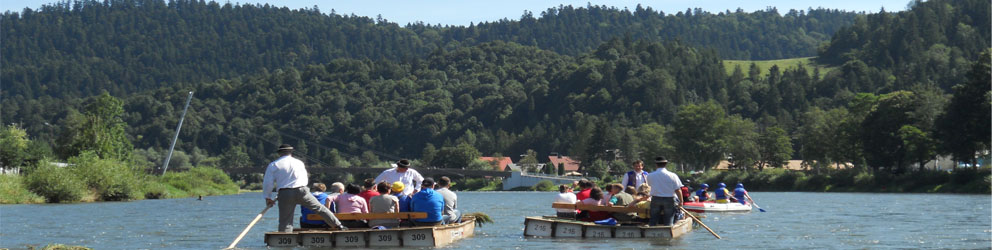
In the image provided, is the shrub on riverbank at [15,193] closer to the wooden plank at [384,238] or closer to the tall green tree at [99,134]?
the tall green tree at [99,134]

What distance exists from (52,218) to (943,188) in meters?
66.2

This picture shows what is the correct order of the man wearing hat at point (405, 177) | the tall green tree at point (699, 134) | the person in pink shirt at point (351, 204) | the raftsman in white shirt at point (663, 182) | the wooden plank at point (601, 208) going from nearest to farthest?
the person in pink shirt at point (351, 204)
the raftsman in white shirt at point (663, 182)
the man wearing hat at point (405, 177)
the wooden plank at point (601, 208)
the tall green tree at point (699, 134)

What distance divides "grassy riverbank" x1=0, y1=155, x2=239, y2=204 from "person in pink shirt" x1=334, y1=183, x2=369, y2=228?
44241mm

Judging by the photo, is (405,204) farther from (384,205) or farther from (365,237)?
(365,237)

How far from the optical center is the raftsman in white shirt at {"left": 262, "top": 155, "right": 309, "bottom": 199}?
88.0 ft

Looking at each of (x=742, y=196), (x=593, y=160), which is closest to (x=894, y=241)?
(x=742, y=196)

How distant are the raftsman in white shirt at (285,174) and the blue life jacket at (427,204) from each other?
361cm

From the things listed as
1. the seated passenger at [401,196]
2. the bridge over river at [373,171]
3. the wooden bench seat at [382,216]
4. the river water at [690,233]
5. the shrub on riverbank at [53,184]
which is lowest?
the river water at [690,233]

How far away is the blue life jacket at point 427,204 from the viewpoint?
30.0 meters

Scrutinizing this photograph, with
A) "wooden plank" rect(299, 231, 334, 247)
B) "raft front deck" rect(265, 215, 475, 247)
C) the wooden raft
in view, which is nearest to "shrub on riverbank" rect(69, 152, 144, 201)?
the wooden raft

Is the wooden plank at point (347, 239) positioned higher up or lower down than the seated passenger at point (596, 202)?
lower down

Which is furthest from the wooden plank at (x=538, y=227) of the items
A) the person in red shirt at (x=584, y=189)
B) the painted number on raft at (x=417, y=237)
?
the painted number on raft at (x=417, y=237)

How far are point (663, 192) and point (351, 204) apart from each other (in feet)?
26.3

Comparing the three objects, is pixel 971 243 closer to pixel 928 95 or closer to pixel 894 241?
pixel 894 241
